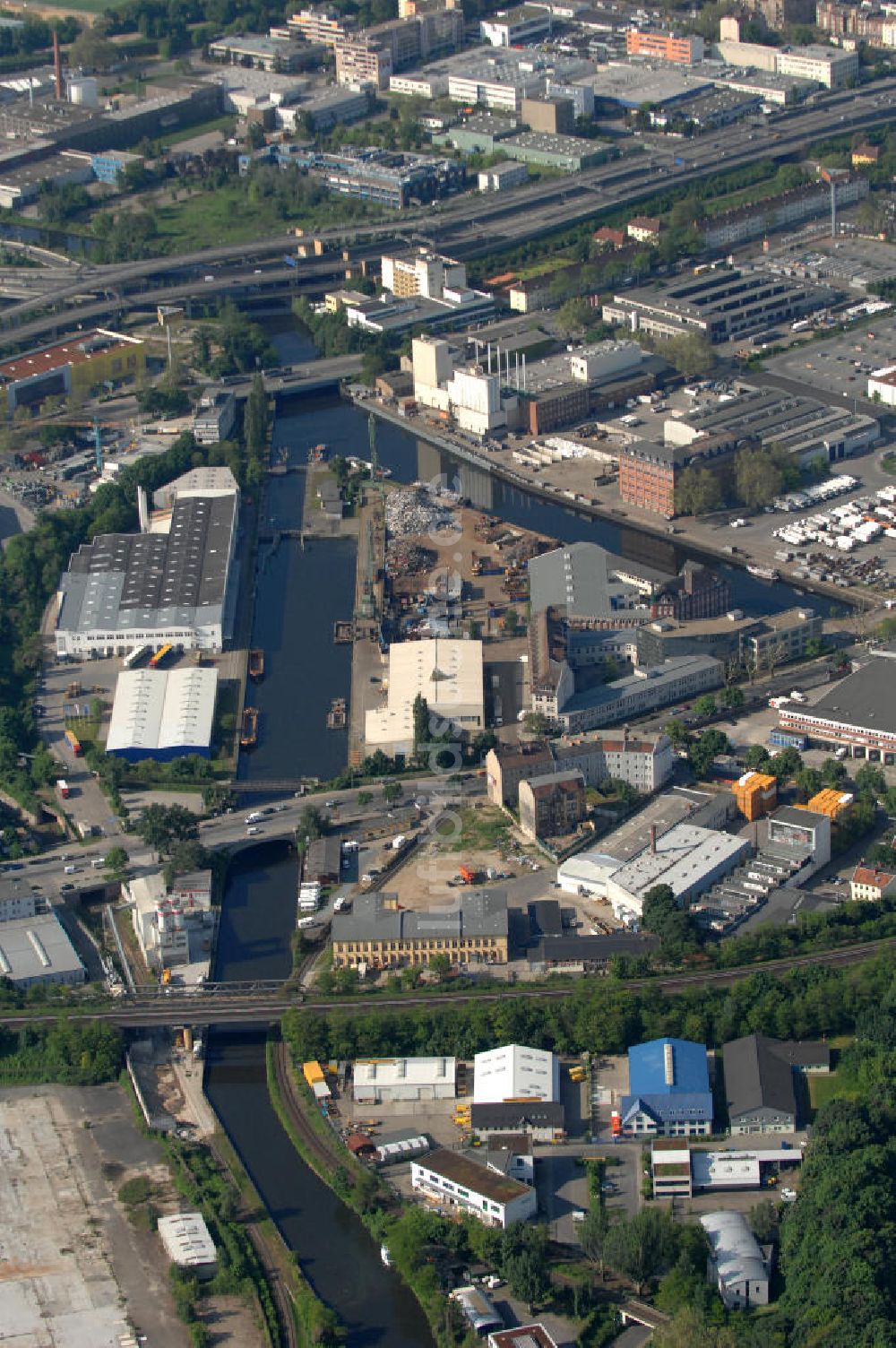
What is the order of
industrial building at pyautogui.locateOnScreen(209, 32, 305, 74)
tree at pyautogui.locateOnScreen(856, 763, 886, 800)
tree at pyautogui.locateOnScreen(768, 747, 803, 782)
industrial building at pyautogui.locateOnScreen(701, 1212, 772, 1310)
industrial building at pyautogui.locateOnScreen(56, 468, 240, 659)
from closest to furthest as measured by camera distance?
industrial building at pyautogui.locateOnScreen(701, 1212, 772, 1310), tree at pyautogui.locateOnScreen(856, 763, 886, 800), tree at pyautogui.locateOnScreen(768, 747, 803, 782), industrial building at pyautogui.locateOnScreen(56, 468, 240, 659), industrial building at pyautogui.locateOnScreen(209, 32, 305, 74)

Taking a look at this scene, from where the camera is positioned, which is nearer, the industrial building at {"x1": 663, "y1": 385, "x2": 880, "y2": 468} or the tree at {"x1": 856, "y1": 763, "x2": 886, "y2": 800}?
the tree at {"x1": 856, "y1": 763, "x2": 886, "y2": 800}

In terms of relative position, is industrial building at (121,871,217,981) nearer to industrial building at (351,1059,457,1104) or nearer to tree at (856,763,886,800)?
industrial building at (351,1059,457,1104)

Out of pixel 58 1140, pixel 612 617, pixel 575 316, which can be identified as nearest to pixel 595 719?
pixel 612 617

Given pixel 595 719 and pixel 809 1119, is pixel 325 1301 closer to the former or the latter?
pixel 809 1119

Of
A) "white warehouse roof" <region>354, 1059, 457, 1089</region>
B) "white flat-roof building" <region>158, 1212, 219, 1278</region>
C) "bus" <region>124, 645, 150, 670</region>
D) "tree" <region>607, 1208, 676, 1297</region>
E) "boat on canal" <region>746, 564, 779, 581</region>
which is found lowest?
"boat on canal" <region>746, 564, 779, 581</region>

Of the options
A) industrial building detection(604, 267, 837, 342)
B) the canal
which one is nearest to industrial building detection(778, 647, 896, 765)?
the canal

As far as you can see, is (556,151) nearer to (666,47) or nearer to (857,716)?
(666,47)
